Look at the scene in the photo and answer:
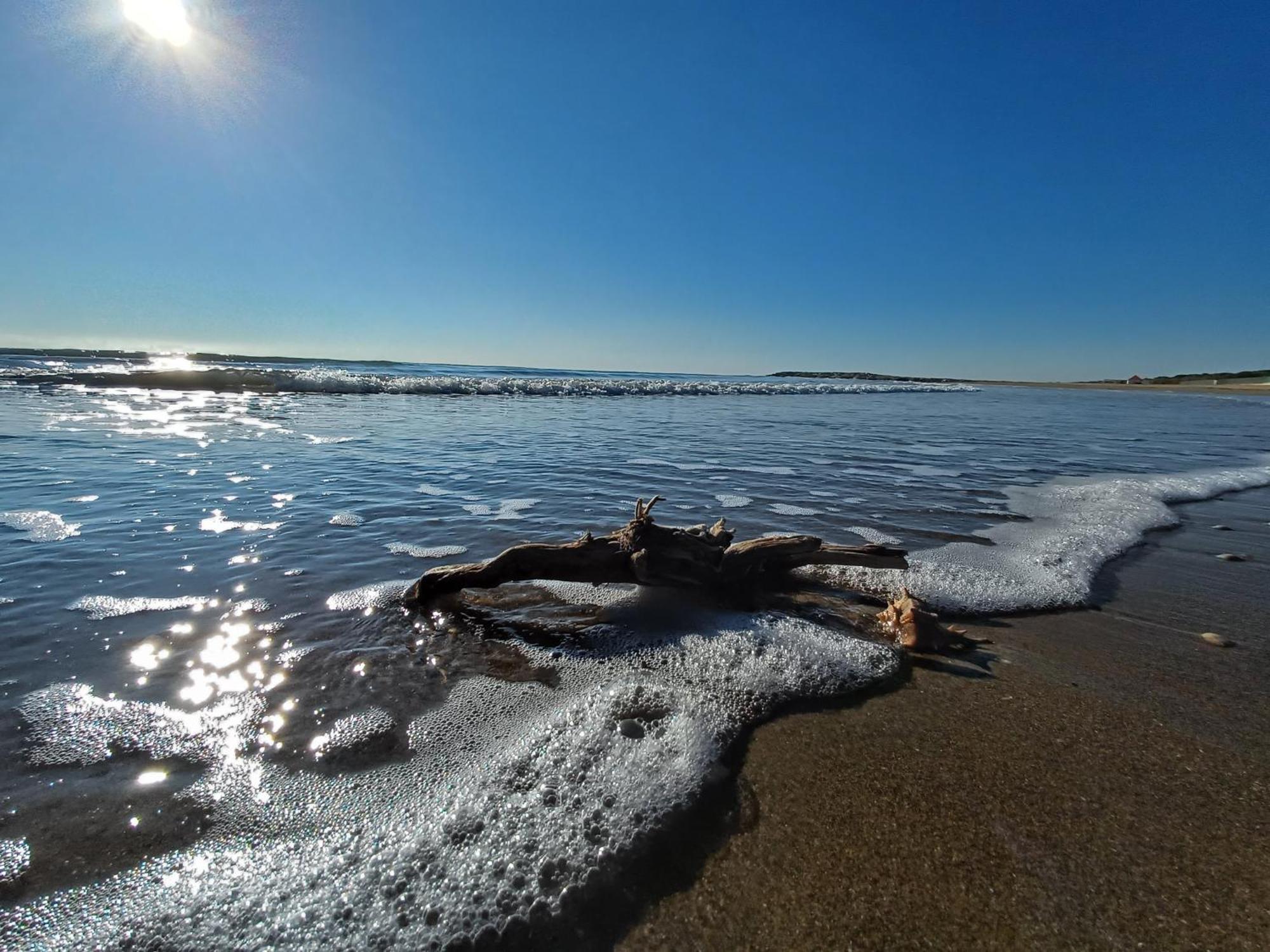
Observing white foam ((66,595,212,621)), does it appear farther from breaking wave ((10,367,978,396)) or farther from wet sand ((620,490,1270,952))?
breaking wave ((10,367,978,396))

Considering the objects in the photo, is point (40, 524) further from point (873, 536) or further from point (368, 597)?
point (873, 536)

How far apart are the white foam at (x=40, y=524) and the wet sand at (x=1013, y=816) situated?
596cm

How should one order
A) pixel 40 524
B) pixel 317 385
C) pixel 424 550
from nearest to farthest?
pixel 424 550 < pixel 40 524 < pixel 317 385

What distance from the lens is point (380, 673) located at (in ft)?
9.75

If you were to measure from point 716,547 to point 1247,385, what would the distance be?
81603 mm

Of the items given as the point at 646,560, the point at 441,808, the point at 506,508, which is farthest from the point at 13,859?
the point at 506,508

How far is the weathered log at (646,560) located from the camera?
3.77m

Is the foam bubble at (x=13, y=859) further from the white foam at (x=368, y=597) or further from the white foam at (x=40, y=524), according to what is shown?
the white foam at (x=40, y=524)

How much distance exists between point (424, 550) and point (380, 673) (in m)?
2.00

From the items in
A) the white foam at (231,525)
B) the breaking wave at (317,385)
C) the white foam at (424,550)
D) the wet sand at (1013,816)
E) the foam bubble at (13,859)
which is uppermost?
the breaking wave at (317,385)

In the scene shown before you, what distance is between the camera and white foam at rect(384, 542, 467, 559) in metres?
4.76

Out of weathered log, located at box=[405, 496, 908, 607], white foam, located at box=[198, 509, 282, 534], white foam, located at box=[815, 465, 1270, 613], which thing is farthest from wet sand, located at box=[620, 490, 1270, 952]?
white foam, located at box=[198, 509, 282, 534]

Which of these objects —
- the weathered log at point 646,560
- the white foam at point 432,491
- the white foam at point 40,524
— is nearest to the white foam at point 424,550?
the weathered log at point 646,560

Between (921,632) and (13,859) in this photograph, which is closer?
(13,859)
